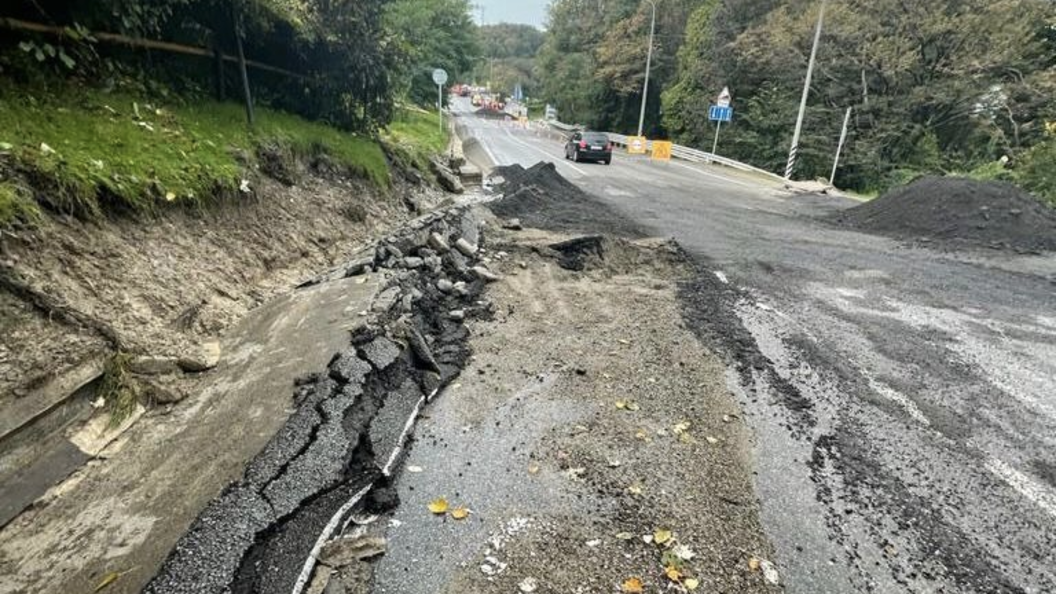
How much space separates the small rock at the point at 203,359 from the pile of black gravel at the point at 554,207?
609 centimetres

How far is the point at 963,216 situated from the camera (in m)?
9.91

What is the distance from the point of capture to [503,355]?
4605mm

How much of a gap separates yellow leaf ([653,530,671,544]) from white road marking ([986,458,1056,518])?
2.18 metres

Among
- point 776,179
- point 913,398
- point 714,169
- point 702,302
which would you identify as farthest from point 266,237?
point 714,169

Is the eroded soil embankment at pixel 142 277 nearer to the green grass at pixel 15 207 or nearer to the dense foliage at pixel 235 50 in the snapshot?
the green grass at pixel 15 207

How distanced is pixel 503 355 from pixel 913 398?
329 centimetres

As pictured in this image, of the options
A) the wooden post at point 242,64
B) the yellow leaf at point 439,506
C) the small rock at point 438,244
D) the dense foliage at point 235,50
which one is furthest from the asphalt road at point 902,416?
the dense foliage at point 235,50

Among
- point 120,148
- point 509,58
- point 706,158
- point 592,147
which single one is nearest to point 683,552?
point 120,148

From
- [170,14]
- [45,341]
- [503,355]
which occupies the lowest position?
[503,355]

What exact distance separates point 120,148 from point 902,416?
6748mm

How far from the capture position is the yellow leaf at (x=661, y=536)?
2577 millimetres

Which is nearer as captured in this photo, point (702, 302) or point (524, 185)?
point (702, 302)

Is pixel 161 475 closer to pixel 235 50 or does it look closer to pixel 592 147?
pixel 235 50

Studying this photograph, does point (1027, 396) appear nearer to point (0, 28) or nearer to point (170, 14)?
point (0, 28)
